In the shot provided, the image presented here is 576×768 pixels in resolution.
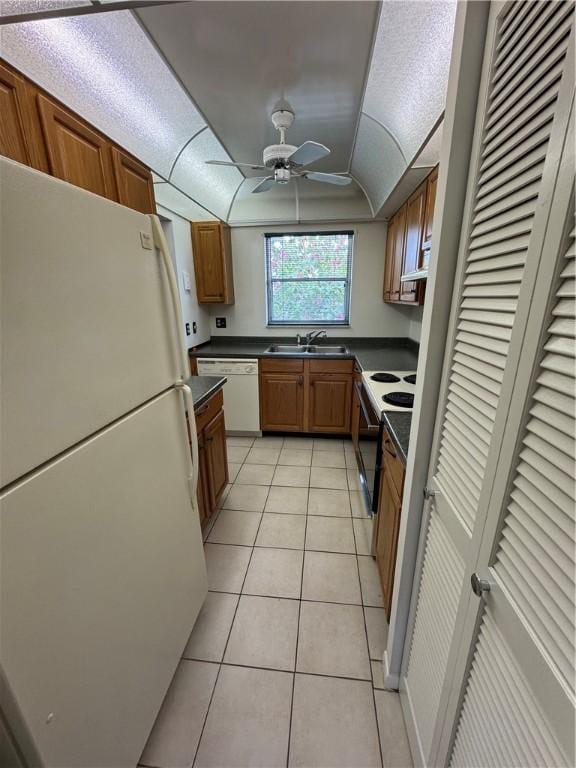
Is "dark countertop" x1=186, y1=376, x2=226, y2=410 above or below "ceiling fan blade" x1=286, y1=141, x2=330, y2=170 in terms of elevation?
below

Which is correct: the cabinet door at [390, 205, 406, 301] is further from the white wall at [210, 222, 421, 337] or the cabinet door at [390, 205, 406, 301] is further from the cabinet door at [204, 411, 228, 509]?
the cabinet door at [204, 411, 228, 509]

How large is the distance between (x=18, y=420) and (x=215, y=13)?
72.2 inches

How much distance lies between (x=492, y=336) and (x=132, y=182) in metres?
2.05

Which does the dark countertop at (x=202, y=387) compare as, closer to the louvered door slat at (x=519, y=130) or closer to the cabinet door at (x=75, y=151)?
the cabinet door at (x=75, y=151)

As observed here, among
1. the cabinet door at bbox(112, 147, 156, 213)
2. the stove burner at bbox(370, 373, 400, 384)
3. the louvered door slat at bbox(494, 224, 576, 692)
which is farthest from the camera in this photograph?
the stove burner at bbox(370, 373, 400, 384)

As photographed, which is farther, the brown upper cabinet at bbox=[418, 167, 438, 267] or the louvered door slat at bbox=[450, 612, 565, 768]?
the brown upper cabinet at bbox=[418, 167, 438, 267]

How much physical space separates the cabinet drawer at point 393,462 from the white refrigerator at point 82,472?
917mm

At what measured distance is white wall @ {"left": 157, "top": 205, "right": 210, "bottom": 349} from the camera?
108 inches

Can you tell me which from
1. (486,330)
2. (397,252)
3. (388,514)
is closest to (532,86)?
(486,330)

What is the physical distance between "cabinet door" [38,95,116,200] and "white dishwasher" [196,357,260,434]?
1.83 m

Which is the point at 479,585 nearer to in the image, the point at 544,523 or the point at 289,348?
the point at 544,523

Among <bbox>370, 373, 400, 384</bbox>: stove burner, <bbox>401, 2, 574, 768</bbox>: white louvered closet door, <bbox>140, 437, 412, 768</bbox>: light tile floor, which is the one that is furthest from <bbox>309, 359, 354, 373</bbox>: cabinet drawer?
<bbox>401, 2, 574, 768</bbox>: white louvered closet door

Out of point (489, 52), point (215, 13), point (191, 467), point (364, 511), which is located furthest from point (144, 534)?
point (215, 13)

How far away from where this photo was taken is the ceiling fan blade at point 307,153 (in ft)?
5.81
